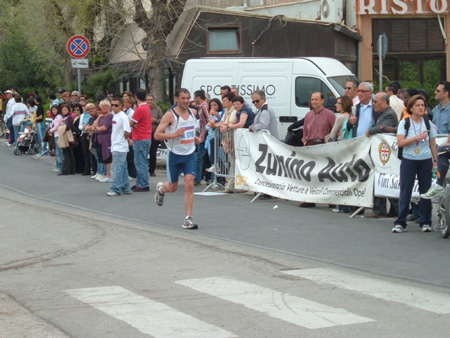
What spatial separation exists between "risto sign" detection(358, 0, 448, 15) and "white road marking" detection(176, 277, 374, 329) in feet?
76.4

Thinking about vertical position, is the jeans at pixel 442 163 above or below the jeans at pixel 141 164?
above

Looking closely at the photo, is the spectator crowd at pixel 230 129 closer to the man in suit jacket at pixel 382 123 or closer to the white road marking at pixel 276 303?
the man in suit jacket at pixel 382 123

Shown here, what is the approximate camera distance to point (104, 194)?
16656 millimetres

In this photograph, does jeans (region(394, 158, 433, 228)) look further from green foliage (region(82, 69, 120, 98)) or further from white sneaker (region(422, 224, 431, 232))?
green foliage (region(82, 69, 120, 98))

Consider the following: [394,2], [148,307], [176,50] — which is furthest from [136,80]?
[148,307]

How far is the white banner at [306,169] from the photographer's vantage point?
1316 centimetres

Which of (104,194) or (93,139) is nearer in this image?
(104,194)

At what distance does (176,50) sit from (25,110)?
5.32 meters

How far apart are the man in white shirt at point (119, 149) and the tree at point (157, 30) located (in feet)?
33.7

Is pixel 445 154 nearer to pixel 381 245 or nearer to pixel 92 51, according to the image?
pixel 381 245

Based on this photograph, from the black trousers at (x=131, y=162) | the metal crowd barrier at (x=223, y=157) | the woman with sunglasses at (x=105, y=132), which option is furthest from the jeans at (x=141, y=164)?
the black trousers at (x=131, y=162)

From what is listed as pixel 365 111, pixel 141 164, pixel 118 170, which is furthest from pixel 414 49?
pixel 365 111

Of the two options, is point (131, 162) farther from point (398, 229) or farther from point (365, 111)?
point (398, 229)

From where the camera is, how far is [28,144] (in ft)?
87.9
